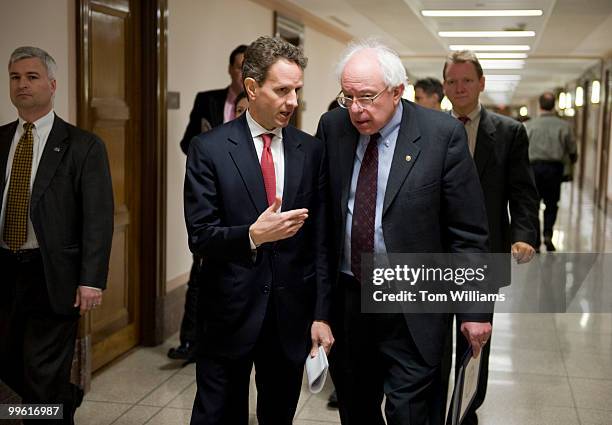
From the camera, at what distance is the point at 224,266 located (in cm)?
248

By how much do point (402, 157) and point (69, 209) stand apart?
134cm

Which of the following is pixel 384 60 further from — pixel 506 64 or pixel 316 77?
pixel 506 64

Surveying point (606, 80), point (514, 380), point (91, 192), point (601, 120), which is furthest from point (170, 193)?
point (601, 120)

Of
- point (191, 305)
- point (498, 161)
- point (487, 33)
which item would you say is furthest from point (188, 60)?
point (487, 33)

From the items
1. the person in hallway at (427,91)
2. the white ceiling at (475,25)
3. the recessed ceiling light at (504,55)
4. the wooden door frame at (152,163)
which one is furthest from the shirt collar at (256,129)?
the recessed ceiling light at (504,55)

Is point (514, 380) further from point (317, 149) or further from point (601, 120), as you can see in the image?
point (601, 120)

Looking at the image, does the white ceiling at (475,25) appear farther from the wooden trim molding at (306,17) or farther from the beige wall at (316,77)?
the beige wall at (316,77)

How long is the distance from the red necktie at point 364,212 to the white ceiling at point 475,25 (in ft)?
16.9

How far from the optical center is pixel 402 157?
248cm

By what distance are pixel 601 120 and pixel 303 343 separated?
1418 cm

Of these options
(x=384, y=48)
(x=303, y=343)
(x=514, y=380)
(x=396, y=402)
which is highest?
(x=384, y=48)

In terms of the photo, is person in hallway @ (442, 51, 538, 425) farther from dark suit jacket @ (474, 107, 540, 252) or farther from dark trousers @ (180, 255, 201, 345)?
dark trousers @ (180, 255, 201, 345)

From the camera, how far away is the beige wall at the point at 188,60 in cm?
515

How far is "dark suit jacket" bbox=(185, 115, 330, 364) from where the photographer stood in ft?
7.95
